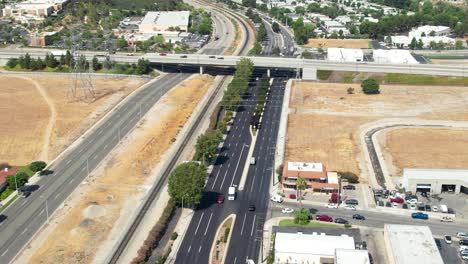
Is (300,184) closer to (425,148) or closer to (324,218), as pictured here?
(324,218)

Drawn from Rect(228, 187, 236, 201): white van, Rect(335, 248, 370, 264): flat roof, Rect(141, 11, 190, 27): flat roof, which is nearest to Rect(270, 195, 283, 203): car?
Rect(228, 187, 236, 201): white van

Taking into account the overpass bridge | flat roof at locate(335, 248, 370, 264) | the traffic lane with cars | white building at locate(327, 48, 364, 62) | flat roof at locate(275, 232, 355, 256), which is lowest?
the traffic lane with cars

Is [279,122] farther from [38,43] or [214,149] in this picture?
[38,43]

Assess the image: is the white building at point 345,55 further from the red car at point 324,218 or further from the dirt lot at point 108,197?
the red car at point 324,218

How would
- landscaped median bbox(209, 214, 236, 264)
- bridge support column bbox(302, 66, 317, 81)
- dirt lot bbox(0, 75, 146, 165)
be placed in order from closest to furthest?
landscaped median bbox(209, 214, 236, 264), dirt lot bbox(0, 75, 146, 165), bridge support column bbox(302, 66, 317, 81)

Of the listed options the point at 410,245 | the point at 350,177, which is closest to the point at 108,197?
the point at 350,177

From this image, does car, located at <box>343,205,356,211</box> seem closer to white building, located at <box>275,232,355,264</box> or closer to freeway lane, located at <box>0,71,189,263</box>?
white building, located at <box>275,232,355,264</box>

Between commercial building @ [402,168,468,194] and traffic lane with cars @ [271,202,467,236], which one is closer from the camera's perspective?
traffic lane with cars @ [271,202,467,236]
